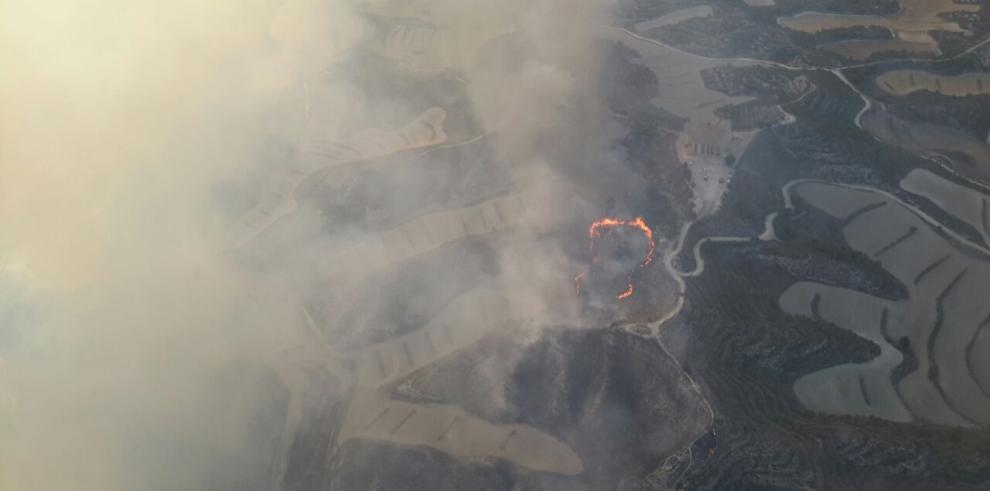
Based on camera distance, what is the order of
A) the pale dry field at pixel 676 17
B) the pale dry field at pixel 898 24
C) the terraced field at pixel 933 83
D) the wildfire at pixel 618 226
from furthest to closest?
1. the pale dry field at pixel 676 17
2. the pale dry field at pixel 898 24
3. the terraced field at pixel 933 83
4. the wildfire at pixel 618 226

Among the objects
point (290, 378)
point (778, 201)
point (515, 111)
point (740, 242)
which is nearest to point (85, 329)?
point (290, 378)

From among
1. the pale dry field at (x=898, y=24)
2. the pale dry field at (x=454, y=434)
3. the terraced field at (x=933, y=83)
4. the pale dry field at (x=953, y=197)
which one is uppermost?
the pale dry field at (x=898, y=24)

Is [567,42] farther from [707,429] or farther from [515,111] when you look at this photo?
[707,429]

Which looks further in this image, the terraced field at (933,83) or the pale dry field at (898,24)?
the pale dry field at (898,24)

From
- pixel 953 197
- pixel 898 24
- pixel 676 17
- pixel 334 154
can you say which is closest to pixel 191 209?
pixel 334 154

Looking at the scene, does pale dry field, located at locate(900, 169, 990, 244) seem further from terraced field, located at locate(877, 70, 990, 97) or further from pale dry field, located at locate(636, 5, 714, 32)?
pale dry field, located at locate(636, 5, 714, 32)

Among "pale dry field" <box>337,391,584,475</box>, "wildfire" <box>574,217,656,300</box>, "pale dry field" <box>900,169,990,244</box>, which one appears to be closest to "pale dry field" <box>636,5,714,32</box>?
Answer: "pale dry field" <box>900,169,990,244</box>

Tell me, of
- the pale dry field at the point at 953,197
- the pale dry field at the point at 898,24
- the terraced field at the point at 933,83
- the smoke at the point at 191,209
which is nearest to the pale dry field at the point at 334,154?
the smoke at the point at 191,209

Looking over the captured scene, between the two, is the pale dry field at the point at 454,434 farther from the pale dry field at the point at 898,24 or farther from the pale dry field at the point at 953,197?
the pale dry field at the point at 898,24
